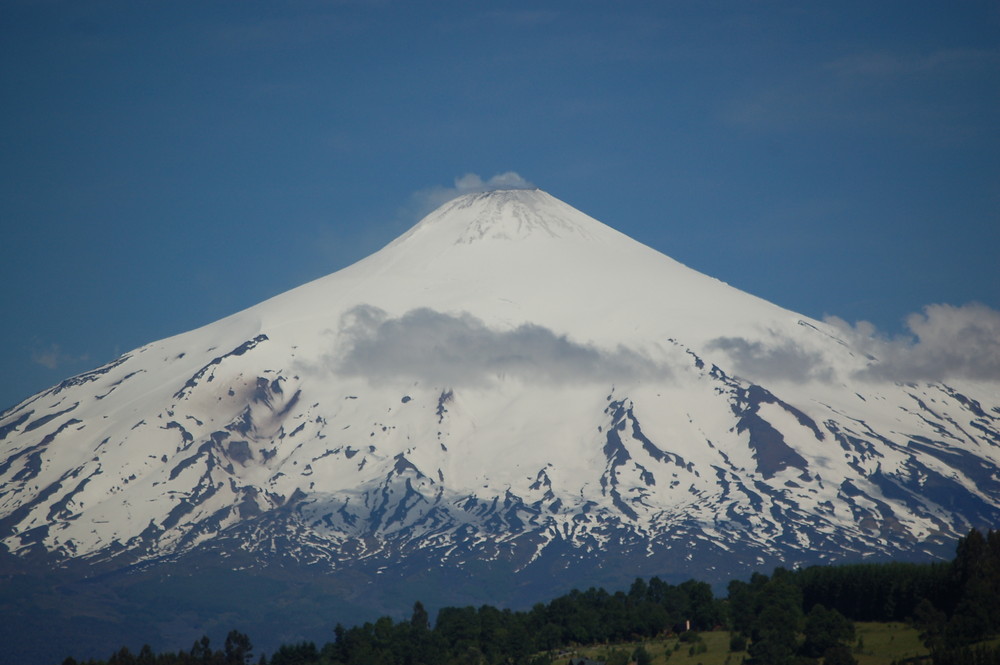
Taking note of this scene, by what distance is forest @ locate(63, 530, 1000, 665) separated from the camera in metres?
70.9

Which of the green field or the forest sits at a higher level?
the forest

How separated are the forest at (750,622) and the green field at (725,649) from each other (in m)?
0.75

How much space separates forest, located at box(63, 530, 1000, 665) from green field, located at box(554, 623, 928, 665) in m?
0.75

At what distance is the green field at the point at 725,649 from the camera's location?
69250 millimetres

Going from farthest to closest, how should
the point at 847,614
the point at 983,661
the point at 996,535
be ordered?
the point at 847,614, the point at 996,535, the point at 983,661

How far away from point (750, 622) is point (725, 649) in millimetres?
4462

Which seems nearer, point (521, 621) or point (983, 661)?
point (983, 661)

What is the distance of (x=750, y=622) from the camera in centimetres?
8244

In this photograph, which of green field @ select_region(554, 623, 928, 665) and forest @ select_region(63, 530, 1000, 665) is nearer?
green field @ select_region(554, 623, 928, 665)

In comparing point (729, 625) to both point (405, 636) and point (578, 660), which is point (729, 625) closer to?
point (578, 660)

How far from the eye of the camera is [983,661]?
60.4m

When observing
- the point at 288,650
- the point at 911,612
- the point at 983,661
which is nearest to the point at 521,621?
the point at 288,650

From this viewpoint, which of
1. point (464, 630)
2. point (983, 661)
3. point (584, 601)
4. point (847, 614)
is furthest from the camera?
point (584, 601)

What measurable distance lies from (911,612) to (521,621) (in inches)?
1277
